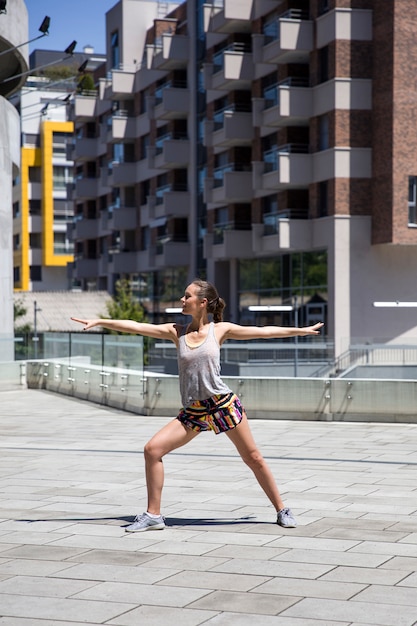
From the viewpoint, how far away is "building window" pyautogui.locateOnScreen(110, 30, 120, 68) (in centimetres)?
7012

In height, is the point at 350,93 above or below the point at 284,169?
above

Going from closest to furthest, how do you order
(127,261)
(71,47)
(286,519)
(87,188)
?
(286,519) → (71,47) → (127,261) → (87,188)

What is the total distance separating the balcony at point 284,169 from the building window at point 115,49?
23000mm

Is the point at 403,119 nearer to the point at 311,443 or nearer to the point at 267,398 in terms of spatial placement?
the point at 267,398

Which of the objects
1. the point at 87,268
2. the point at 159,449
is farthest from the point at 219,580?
the point at 87,268

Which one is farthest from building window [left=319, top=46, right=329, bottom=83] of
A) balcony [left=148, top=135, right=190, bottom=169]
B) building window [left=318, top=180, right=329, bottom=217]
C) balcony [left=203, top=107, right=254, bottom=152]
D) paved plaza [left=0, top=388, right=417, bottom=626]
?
paved plaza [left=0, top=388, right=417, bottom=626]

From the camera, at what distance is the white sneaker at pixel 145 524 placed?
319 inches

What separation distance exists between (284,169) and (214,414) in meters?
39.8

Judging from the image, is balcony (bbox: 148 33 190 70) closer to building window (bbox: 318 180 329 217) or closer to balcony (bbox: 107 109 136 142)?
balcony (bbox: 107 109 136 142)

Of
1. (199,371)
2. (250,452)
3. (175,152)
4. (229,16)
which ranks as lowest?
(250,452)

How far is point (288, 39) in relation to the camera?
154 feet

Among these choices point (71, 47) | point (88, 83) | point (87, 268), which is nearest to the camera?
point (71, 47)

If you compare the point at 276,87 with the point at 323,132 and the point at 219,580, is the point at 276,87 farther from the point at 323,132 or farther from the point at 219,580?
the point at 219,580

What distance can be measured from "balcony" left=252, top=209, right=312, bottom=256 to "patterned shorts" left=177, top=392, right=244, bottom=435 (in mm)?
39541
